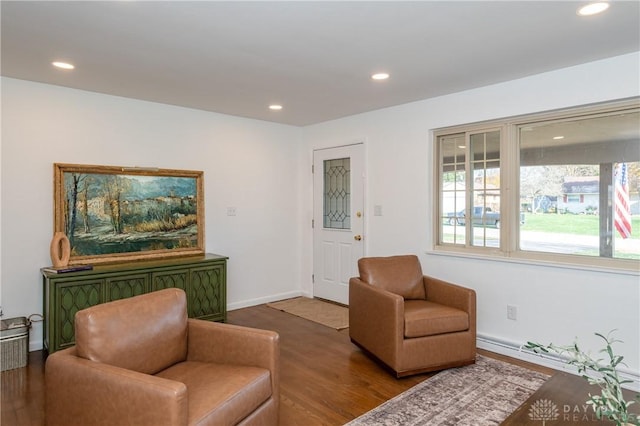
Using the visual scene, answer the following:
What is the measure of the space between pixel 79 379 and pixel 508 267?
10.7 ft

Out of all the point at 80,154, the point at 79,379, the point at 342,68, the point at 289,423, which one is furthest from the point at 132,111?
the point at 289,423

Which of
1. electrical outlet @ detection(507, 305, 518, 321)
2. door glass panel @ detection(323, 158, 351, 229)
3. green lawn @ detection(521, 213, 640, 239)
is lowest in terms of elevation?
electrical outlet @ detection(507, 305, 518, 321)

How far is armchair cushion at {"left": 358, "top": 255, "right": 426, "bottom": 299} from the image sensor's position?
3.46 meters

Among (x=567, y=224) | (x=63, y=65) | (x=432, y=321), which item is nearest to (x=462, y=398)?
(x=432, y=321)

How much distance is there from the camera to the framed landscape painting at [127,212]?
367 cm

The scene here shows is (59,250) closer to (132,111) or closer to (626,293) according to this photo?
(132,111)

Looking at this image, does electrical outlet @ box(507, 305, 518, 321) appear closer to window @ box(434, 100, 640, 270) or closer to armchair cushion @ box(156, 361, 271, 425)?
window @ box(434, 100, 640, 270)

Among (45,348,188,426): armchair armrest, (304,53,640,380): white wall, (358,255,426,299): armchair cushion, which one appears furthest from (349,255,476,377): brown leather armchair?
(45,348,188,426): armchair armrest

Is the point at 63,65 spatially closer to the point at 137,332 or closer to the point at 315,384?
the point at 137,332

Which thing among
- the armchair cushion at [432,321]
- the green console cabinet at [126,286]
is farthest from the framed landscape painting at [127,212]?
the armchair cushion at [432,321]

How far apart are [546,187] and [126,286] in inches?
152

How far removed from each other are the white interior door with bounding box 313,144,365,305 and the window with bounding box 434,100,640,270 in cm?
108

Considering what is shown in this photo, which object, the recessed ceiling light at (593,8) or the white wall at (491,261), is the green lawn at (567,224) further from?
the recessed ceiling light at (593,8)

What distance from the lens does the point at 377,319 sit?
10.2ft
